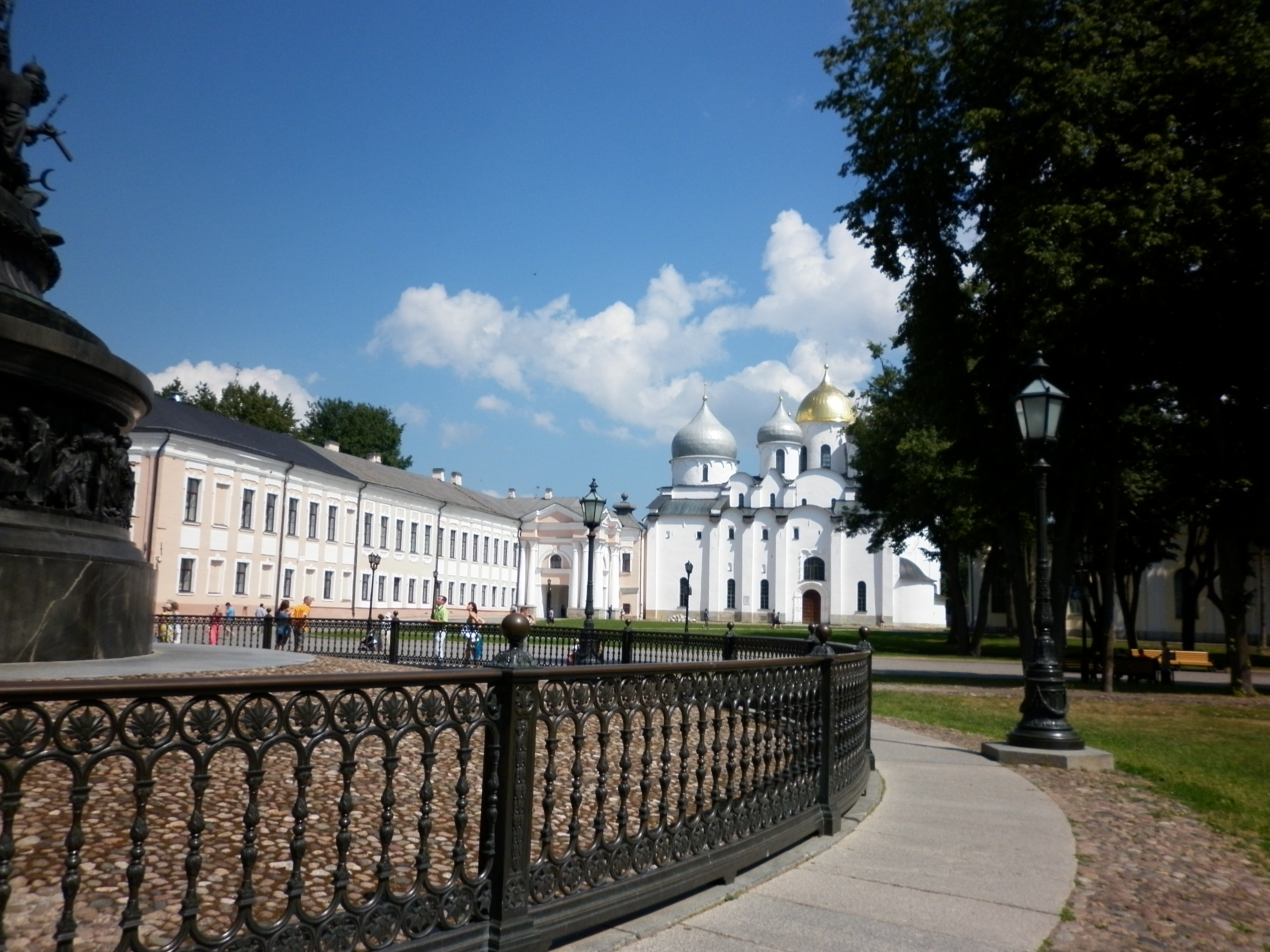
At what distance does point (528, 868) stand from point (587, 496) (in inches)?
712

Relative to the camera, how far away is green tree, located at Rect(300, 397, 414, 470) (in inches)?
2936

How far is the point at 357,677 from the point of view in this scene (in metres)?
3.59

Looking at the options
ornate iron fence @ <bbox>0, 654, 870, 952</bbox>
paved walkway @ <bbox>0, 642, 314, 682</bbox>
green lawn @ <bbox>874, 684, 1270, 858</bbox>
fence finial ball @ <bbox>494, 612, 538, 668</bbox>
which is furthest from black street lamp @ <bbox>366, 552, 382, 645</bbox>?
fence finial ball @ <bbox>494, 612, 538, 668</bbox>

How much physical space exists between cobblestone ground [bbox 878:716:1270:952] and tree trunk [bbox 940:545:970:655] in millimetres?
30018

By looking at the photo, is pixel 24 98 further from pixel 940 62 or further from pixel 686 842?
pixel 940 62

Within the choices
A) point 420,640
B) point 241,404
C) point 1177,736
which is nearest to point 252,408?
point 241,404

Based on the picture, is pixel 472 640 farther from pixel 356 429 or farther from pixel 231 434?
pixel 356 429

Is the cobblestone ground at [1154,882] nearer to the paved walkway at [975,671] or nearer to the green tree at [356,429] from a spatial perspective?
the paved walkway at [975,671]

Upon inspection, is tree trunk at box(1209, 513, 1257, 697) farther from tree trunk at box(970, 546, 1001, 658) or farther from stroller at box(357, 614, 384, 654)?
stroller at box(357, 614, 384, 654)

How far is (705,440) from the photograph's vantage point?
9300 centimetres

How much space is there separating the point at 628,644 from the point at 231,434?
1249 inches

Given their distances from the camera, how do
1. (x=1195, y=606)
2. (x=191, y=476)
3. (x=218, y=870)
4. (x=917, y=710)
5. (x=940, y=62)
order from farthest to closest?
(x=1195, y=606), (x=191, y=476), (x=940, y=62), (x=917, y=710), (x=218, y=870)

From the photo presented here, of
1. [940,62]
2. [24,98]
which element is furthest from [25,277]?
[940,62]

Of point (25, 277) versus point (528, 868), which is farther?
point (25, 277)
